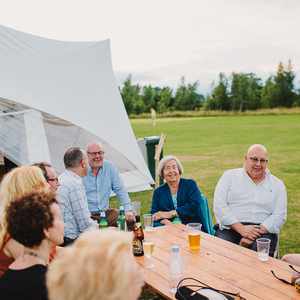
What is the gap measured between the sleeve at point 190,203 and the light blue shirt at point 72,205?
0.96 m

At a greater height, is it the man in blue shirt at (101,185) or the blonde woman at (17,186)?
the blonde woman at (17,186)

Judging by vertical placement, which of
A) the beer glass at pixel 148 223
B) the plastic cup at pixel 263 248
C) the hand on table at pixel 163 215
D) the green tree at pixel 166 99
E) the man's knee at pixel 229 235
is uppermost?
the green tree at pixel 166 99

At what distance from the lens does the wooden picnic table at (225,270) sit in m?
2.40

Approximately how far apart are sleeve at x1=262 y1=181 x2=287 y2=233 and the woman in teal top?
0.63 m

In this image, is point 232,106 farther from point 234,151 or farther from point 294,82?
point 234,151

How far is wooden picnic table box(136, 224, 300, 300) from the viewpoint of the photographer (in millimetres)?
2404

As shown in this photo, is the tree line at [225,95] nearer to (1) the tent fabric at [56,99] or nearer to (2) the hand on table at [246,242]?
(1) the tent fabric at [56,99]

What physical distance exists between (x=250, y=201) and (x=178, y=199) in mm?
776

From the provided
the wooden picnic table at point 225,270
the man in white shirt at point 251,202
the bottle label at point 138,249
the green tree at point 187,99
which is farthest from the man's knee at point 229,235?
the green tree at point 187,99

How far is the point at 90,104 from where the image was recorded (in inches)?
268

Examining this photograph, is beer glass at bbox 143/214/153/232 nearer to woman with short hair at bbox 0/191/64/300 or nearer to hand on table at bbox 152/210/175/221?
hand on table at bbox 152/210/175/221

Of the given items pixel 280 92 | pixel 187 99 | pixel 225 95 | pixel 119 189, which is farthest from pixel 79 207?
pixel 187 99

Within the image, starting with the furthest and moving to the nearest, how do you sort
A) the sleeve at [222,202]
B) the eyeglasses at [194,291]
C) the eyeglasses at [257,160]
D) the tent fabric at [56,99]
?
the tent fabric at [56,99], the sleeve at [222,202], the eyeglasses at [257,160], the eyeglasses at [194,291]

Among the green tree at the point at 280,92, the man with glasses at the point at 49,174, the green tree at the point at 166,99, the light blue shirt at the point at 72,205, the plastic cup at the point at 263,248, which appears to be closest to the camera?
the plastic cup at the point at 263,248
